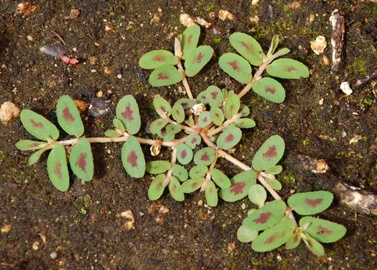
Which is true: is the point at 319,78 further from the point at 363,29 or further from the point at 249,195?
the point at 249,195

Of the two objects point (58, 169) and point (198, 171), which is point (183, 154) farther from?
point (58, 169)

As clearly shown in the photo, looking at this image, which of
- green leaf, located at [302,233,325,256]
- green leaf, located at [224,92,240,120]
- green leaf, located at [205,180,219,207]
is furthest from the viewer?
green leaf, located at [224,92,240,120]

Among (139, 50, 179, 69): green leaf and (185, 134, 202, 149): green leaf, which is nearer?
(185, 134, 202, 149): green leaf

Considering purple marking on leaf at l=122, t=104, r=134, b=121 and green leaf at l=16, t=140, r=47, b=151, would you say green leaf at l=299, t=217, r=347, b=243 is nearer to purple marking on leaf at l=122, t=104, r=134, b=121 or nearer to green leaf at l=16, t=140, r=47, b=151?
purple marking on leaf at l=122, t=104, r=134, b=121

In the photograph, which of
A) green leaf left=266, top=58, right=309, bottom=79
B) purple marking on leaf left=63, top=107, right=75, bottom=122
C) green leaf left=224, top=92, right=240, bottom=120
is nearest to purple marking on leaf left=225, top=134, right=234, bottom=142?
green leaf left=224, top=92, right=240, bottom=120

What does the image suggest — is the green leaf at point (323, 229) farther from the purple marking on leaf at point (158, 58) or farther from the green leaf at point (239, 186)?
the purple marking on leaf at point (158, 58)

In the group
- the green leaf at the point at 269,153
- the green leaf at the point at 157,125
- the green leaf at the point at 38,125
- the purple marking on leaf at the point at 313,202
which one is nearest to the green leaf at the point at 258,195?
the green leaf at the point at 269,153

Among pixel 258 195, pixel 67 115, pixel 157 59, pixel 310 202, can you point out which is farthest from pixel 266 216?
pixel 67 115
